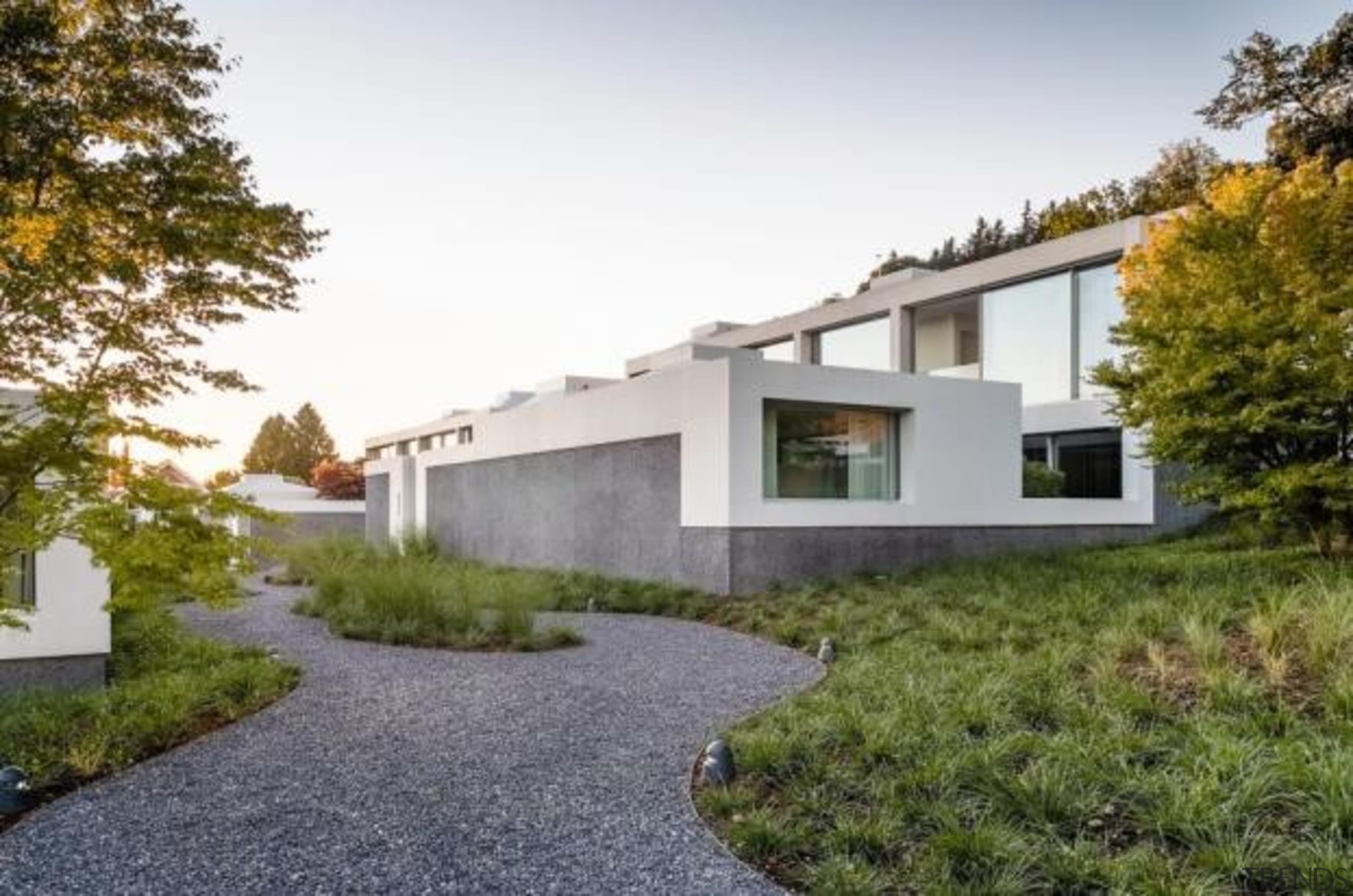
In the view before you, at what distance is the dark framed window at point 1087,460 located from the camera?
1530 cm

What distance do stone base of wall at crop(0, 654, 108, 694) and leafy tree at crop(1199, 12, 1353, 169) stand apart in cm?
1916

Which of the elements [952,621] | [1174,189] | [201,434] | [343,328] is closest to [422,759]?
[201,434]

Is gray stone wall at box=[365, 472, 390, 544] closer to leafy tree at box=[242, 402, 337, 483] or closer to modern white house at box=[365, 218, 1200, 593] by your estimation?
modern white house at box=[365, 218, 1200, 593]

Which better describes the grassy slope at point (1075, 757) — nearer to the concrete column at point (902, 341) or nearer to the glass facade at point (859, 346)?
the concrete column at point (902, 341)

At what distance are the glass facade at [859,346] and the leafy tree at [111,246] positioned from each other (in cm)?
1486

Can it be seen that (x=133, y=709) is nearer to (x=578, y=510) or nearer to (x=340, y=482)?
(x=578, y=510)

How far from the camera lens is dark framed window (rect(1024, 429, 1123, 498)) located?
15297 mm

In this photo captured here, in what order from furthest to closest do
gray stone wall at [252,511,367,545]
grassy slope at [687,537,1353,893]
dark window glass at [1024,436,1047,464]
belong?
gray stone wall at [252,511,367,545] < dark window glass at [1024,436,1047,464] < grassy slope at [687,537,1353,893]

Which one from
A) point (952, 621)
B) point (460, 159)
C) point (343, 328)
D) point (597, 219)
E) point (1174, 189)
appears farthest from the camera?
point (1174, 189)

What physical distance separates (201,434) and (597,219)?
8.64 metres

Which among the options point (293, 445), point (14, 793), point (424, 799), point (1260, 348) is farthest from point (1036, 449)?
point (293, 445)

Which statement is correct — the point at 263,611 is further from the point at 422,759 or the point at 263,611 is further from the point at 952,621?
the point at 952,621

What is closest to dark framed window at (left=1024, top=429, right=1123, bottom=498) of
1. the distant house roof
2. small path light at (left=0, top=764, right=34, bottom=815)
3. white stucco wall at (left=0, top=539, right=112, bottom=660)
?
white stucco wall at (left=0, top=539, right=112, bottom=660)

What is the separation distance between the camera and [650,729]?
5.52 m
